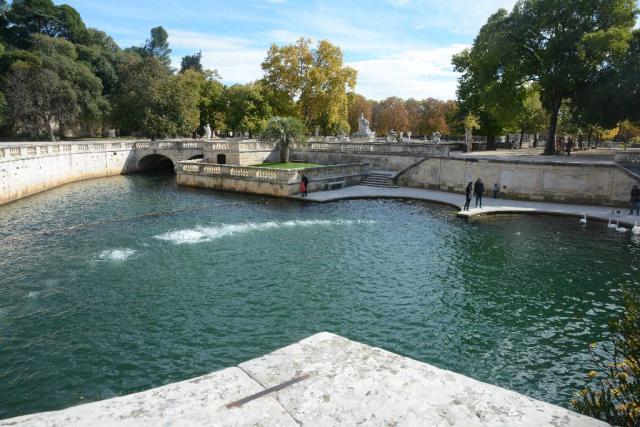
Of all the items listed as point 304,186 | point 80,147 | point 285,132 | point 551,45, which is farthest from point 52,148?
point 551,45

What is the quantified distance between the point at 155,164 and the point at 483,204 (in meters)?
35.4

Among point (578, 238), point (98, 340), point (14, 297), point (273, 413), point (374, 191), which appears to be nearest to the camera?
point (273, 413)

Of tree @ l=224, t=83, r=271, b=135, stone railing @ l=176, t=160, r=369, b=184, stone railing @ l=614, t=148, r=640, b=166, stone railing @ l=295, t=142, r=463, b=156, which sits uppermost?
tree @ l=224, t=83, r=271, b=135

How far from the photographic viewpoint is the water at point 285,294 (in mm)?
9922

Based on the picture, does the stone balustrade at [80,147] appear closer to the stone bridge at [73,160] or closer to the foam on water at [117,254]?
the stone bridge at [73,160]

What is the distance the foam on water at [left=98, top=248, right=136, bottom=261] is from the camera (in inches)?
679

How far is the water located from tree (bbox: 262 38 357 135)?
32.2 meters

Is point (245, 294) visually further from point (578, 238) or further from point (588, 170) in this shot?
point (588, 170)

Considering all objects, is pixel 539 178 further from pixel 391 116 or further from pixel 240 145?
pixel 391 116

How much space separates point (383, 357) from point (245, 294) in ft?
26.1

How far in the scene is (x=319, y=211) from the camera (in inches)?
1037

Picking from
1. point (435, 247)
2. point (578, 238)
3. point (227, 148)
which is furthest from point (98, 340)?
point (227, 148)

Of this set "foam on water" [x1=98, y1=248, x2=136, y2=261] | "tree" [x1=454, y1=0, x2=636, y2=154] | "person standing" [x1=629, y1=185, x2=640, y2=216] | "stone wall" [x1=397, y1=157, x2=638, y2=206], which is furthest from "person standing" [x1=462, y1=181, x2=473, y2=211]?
"foam on water" [x1=98, y1=248, x2=136, y2=261]

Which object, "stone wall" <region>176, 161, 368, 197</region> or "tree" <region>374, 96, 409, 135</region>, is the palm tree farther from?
"tree" <region>374, 96, 409, 135</region>
